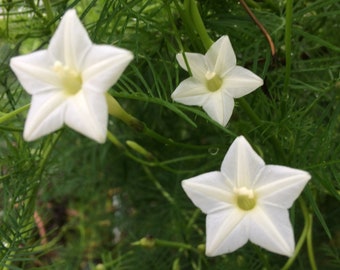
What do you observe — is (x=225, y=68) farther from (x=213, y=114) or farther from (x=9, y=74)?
(x=9, y=74)

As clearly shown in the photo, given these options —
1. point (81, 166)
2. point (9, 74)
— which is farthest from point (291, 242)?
point (81, 166)

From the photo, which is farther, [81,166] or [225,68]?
[81,166]

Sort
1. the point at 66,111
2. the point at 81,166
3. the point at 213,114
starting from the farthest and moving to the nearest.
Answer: the point at 81,166
the point at 213,114
the point at 66,111

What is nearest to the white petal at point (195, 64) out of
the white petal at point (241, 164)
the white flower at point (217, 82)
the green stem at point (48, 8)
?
the white flower at point (217, 82)

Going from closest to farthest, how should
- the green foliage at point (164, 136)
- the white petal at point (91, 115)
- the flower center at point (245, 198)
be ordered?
the white petal at point (91, 115) < the flower center at point (245, 198) < the green foliage at point (164, 136)

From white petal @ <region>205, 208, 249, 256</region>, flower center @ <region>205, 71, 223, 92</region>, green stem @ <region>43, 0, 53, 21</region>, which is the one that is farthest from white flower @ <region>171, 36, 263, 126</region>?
green stem @ <region>43, 0, 53, 21</region>

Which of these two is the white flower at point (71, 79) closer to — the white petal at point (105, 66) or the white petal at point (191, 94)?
the white petal at point (105, 66)

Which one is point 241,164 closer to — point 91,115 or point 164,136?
point 91,115
